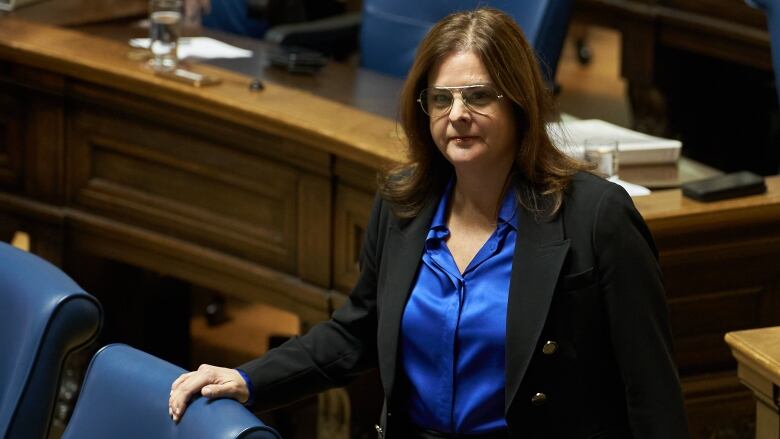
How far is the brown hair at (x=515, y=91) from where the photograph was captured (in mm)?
2137

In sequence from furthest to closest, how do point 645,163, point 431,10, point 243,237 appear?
point 431,10, point 243,237, point 645,163

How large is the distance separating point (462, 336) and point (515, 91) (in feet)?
1.18

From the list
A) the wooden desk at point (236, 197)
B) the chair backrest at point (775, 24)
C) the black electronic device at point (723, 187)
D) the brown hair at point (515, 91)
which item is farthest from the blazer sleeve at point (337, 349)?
Result: the chair backrest at point (775, 24)

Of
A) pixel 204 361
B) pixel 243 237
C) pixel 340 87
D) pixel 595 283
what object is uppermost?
pixel 595 283

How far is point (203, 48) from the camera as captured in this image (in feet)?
14.1

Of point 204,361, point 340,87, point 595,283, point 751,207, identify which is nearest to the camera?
point 595,283

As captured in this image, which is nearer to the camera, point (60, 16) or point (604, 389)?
point (604, 389)

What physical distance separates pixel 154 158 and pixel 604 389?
190cm

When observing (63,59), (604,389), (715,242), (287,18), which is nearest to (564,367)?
(604,389)

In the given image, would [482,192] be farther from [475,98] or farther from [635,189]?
[635,189]

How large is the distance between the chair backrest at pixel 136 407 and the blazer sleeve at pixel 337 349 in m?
0.39

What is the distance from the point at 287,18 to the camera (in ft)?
17.1

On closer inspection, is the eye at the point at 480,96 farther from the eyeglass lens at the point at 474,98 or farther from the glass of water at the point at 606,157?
the glass of water at the point at 606,157

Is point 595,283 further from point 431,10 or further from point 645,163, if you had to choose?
point 431,10
